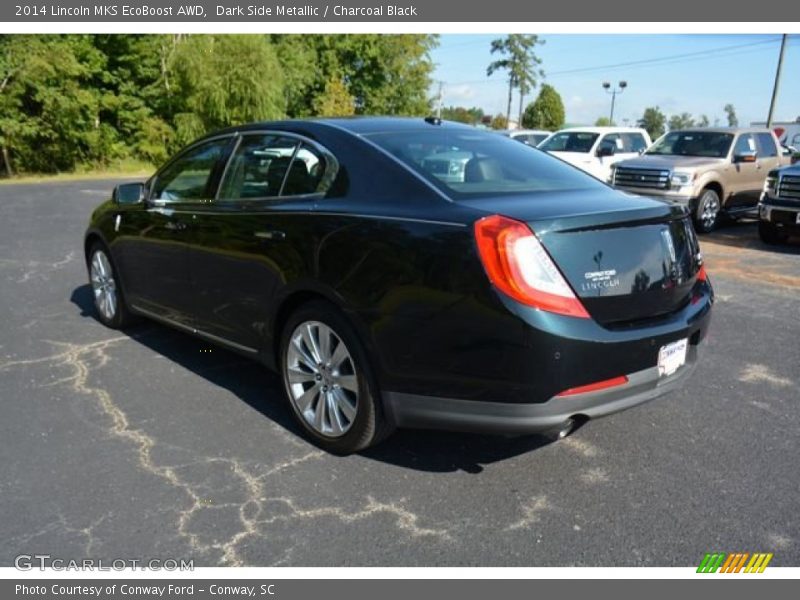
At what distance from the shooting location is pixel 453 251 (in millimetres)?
2816

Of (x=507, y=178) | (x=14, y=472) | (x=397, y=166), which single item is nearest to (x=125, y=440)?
(x=14, y=472)

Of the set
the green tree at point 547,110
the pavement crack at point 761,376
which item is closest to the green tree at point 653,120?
the green tree at point 547,110

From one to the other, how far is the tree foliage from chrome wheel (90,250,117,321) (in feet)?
81.4

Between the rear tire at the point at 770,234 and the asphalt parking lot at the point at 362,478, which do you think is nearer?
the asphalt parking lot at the point at 362,478

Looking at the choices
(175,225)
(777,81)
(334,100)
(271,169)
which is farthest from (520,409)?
(334,100)

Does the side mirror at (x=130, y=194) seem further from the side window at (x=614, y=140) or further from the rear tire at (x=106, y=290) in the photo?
the side window at (x=614, y=140)

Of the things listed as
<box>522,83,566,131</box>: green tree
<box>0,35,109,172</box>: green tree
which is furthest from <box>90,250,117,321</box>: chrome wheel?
<box>522,83,566,131</box>: green tree

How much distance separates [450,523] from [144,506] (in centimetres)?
140

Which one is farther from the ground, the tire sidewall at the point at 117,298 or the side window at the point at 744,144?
the side window at the point at 744,144

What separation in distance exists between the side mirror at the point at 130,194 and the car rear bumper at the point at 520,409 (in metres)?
2.96

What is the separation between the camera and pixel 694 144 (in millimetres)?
12375

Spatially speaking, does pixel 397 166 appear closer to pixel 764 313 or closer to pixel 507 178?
pixel 507 178

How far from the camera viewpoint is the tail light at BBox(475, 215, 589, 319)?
2701mm

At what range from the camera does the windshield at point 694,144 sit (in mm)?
12047
